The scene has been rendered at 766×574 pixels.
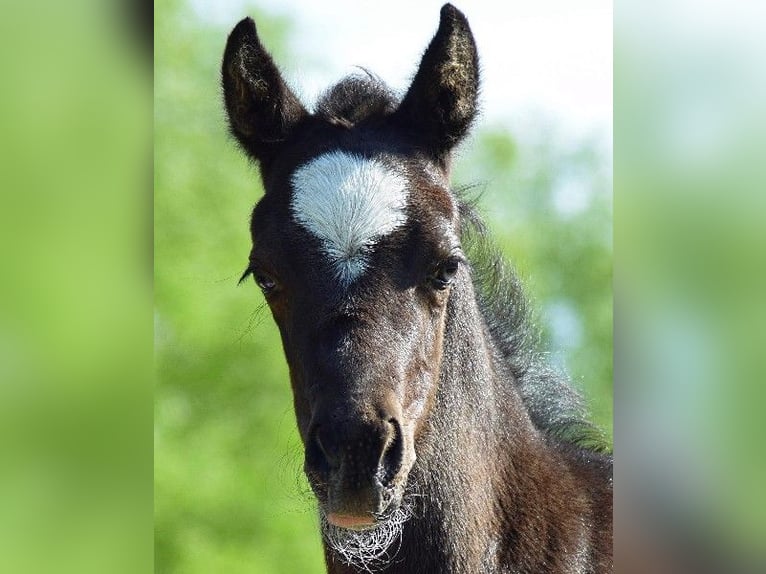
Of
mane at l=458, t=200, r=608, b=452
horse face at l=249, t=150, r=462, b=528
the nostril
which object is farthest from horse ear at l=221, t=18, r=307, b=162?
the nostril

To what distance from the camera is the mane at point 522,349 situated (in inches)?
84.4

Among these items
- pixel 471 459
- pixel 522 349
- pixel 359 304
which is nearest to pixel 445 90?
pixel 359 304

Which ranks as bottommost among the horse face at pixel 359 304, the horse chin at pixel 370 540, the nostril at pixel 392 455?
the horse chin at pixel 370 540

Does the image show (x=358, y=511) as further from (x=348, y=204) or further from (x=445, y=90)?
(x=445, y=90)

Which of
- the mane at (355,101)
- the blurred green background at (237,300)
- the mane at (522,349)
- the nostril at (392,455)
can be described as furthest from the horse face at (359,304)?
the blurred green background at (237,300)

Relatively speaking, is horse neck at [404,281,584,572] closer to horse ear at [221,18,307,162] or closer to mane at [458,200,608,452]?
mane at [458,200,608,452]

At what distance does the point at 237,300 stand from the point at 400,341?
118 cm

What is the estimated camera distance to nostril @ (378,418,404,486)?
1.56 metres

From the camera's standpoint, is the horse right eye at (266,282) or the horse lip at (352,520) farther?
the horse right eye at (266,282)

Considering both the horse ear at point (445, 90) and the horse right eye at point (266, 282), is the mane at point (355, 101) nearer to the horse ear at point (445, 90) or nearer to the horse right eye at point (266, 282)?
the horse ear at point (445, 90)
